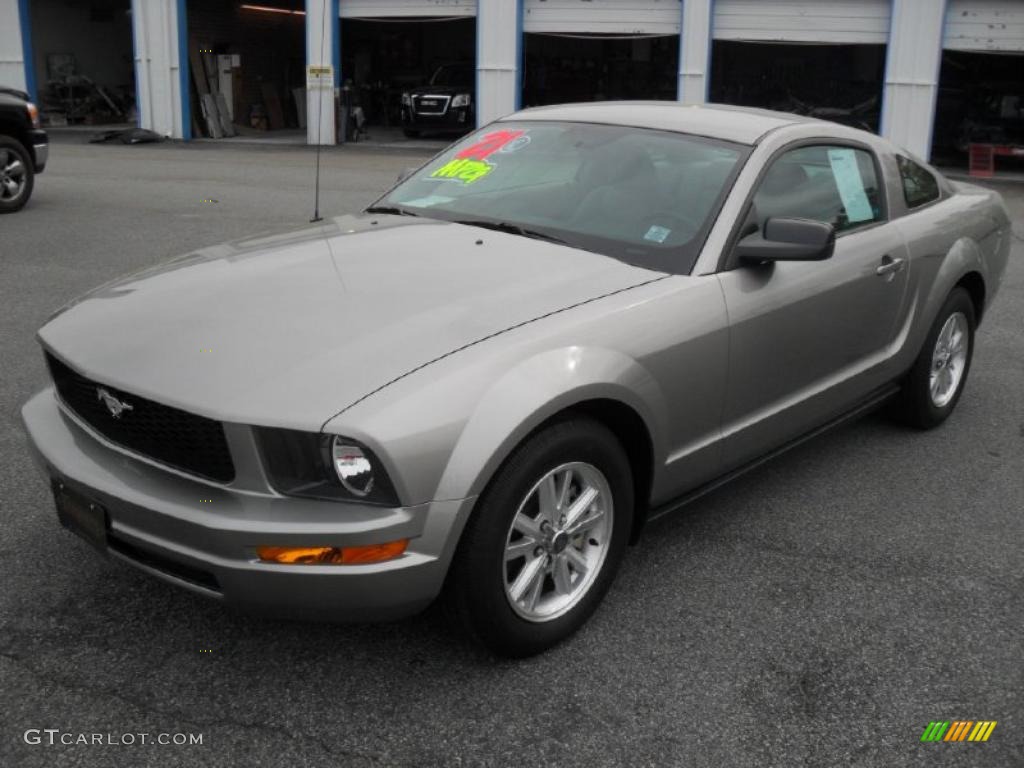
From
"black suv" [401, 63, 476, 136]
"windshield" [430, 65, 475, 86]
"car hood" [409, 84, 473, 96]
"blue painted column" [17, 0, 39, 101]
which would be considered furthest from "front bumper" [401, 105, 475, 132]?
"blue painted column" [17, 0, 39, 101]

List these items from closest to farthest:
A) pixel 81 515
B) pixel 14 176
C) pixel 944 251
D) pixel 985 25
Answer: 1. pixel 81 515
2. pixel 944 251
3. pixel 14 176
4. pixel 985 25

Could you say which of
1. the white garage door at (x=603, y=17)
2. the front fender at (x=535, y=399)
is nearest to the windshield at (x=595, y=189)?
the front fender at (x=535, y=399)

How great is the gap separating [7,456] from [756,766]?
3.22 meters

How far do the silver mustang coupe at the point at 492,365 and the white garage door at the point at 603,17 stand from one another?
58.4 feet

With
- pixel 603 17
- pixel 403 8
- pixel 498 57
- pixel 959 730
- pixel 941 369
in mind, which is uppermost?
pixel 403 8

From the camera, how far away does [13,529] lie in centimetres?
366

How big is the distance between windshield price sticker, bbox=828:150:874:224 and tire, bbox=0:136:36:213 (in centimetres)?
919

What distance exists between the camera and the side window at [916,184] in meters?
4.72

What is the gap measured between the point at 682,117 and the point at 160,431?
2405 mm

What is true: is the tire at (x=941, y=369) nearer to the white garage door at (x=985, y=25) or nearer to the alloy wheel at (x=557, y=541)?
the alloy wheel at (x=557, y=541)

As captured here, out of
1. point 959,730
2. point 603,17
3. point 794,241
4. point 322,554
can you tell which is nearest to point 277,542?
point 322,554

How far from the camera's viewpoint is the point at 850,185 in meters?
4.38

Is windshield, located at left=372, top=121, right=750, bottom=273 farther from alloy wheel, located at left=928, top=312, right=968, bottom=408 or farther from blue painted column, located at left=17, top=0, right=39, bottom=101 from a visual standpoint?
blue painted column, located at left=17, top=0, right=39, bottom=101

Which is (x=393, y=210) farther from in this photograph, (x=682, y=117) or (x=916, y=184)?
(x=916, y=184)
